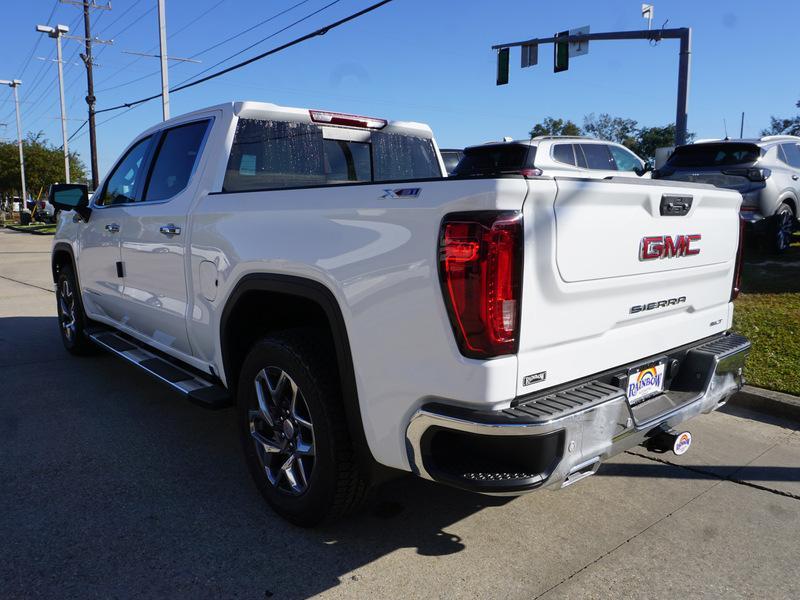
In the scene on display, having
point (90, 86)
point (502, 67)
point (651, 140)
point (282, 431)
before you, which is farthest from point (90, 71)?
point (651, 140)

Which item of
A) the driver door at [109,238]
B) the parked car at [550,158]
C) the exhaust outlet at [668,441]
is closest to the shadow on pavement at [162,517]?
the exhaust outlet at [668,441]

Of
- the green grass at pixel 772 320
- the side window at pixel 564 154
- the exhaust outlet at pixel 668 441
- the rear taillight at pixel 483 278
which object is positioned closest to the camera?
the rear taillight at pixel 483 278

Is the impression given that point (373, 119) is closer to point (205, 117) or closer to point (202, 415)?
point (205, 117)

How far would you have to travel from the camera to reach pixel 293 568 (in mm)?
2686

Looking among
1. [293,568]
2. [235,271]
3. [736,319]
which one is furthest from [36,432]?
[736,319]

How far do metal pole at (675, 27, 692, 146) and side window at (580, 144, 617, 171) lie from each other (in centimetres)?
515

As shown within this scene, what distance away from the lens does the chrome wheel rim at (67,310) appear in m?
6.04

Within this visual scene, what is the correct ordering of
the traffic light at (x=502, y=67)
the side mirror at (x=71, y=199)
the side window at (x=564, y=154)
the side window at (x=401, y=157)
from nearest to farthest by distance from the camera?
the side window at (x=401, y=157) → the side mirror at (x=71, y=199) → the side window at (x=564, y=154) → the traffic light at (x=502, y=67)

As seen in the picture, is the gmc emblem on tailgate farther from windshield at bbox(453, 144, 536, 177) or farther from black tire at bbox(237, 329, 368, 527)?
windshield at bbox(453, 144, 536, 177)

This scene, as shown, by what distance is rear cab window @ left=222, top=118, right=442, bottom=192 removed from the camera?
371cm

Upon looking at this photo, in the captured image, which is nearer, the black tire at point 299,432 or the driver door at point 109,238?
the black tire at point 299,432

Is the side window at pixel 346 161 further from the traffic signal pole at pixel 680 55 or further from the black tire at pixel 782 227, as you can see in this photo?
the traffic signal pole at pixel 680 55

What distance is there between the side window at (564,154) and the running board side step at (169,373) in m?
7.80

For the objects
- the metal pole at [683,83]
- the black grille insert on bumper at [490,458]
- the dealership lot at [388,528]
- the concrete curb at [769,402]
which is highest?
the metal pole at [683,83]
